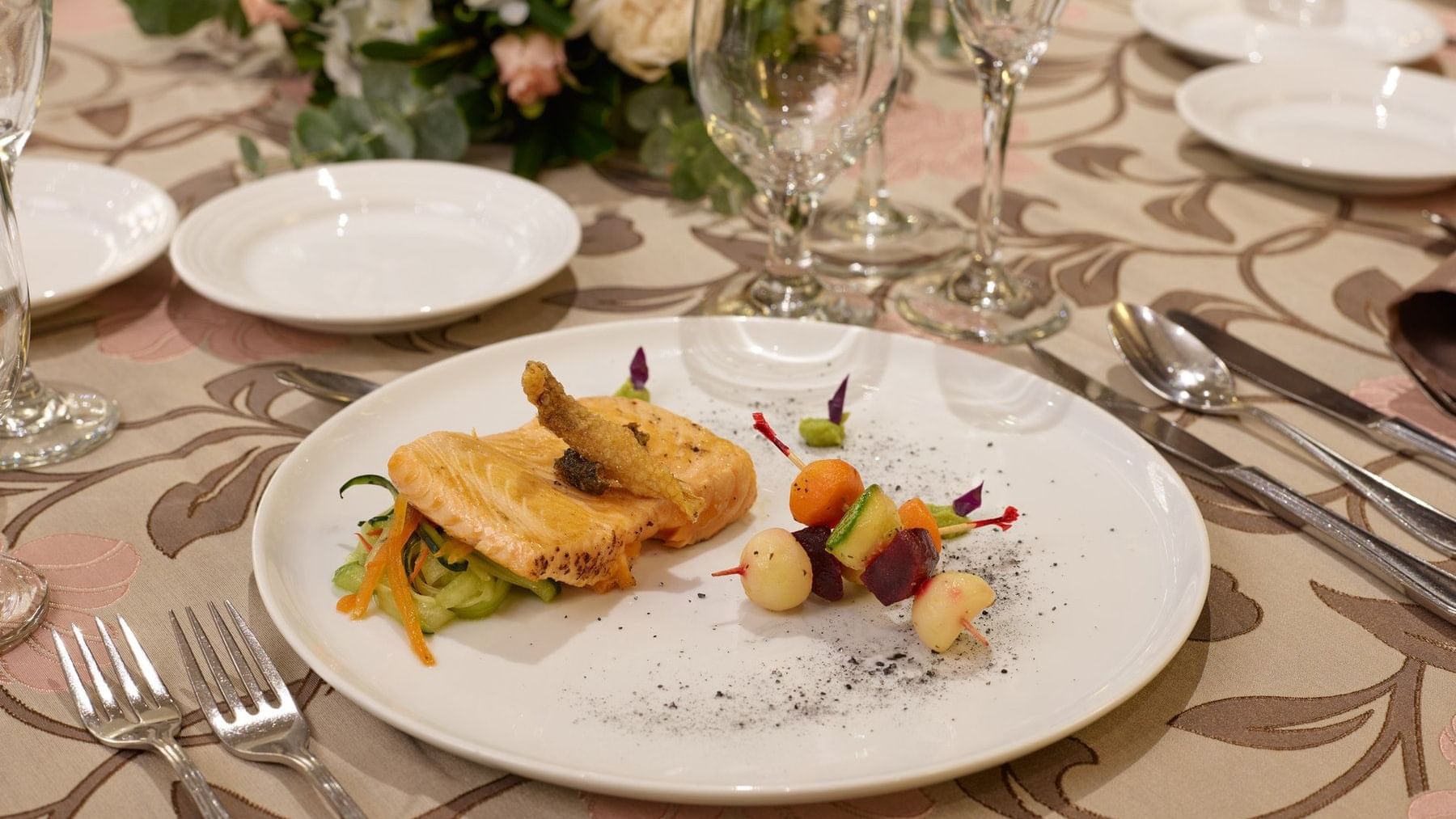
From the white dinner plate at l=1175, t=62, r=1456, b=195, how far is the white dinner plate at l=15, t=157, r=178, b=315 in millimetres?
1651

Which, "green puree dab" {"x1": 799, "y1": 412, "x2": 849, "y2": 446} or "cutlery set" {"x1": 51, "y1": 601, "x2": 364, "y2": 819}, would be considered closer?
"cutlery set" {"x1": 51, "y1": 601, "x2": 364, "y2": 819}

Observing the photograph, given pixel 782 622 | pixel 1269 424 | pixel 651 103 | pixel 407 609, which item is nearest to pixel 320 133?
pixel 651 103

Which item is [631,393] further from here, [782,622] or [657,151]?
[657,151]

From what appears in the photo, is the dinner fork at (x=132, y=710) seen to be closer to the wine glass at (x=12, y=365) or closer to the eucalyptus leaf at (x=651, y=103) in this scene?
the wine glass at (x=12, y=365)

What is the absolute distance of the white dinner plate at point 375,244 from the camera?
1.60m

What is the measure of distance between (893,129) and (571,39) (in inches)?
24.7

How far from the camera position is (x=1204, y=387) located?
59.7 inches

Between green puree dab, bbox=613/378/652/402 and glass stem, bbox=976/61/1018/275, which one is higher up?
glass stem, bbox=976/61/1018/275

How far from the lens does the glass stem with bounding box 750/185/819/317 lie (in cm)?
164

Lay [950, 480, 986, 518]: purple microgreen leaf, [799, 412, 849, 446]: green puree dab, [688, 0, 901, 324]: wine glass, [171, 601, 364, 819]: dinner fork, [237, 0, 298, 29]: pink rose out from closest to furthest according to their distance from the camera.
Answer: [171, 601, 364, 819]: dinner fork, [950, 480, 986, 518]: purple microgreen leaf, [799, 412, 849, 446]: green puree dab, [688, 0, 901, 324]: wine glass, [237, 0, 298, 29]: pink rose

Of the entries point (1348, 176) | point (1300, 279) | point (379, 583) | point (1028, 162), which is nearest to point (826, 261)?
point (1028, 162)

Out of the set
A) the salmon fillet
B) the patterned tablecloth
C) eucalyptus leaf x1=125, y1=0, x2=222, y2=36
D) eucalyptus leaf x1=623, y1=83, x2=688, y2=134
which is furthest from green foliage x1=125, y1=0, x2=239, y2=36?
the salmon fillet

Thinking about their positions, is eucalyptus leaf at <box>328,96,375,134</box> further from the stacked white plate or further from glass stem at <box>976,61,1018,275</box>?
the stacked white plate

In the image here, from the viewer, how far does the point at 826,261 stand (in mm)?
1894
